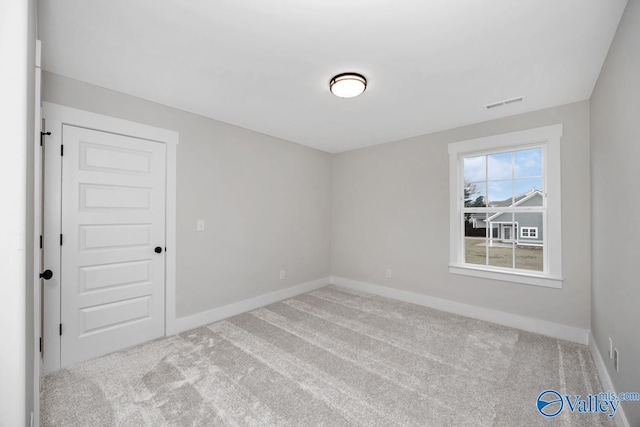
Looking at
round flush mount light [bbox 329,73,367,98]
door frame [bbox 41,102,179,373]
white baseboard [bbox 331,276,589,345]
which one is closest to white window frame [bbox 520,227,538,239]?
white baseboard [bbox 331,276,589,345]

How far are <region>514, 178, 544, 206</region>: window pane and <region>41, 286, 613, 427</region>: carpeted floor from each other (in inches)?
59.1

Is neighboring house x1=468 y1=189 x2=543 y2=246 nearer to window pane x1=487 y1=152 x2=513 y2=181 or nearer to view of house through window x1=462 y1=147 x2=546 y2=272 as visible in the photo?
view of house through window x1=462 y1=147 x2=546 y2=272

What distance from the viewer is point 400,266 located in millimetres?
4141

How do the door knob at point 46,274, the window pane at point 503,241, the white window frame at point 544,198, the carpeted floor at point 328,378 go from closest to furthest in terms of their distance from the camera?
the carpeted floor at point 328,378, the door knob at point 46,274, the white window frame at point 544,198, the window pane at point 503,241

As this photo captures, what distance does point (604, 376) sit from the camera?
6.73ft

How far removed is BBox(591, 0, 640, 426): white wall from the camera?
148cm

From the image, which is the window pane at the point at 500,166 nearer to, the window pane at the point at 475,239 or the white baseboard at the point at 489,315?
the window pane at the point at 475,239

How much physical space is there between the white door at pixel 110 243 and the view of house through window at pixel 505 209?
3783 millimetres

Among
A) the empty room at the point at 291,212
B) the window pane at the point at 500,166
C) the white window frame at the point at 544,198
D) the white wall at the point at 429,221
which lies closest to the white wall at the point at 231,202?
the empty room at the point at 291,212

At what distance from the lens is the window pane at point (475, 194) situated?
11.4 feet

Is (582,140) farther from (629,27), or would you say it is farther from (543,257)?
(629,27)

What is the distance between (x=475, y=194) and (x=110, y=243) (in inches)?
166

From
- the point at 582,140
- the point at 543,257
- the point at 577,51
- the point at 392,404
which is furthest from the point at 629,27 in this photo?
the point at 392,404

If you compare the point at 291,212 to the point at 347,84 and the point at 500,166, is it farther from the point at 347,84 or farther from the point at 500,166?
the point at 500,166
